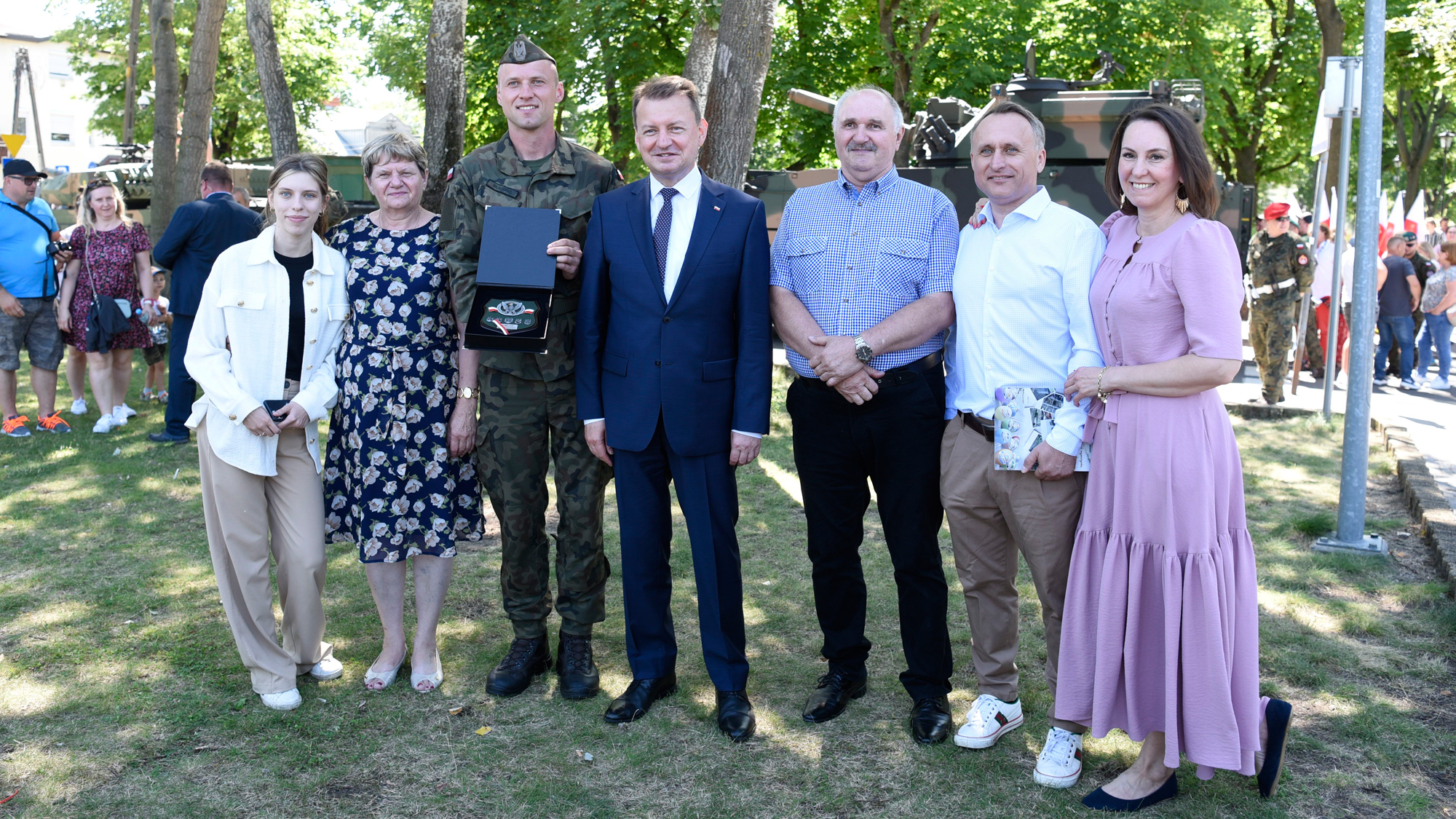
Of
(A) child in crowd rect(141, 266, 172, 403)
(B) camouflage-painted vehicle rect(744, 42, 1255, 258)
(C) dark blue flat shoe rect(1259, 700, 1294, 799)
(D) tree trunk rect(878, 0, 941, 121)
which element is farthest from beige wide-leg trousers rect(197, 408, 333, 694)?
(D) tree trunk rect(878, 0, 941, 121)

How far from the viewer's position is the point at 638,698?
4.12 meters

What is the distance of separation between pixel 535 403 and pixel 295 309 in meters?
0.91

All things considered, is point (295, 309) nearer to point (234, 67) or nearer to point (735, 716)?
point (735, 716)

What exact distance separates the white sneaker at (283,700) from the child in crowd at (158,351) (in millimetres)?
6600

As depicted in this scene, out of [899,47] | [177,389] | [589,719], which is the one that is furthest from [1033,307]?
[899,47]

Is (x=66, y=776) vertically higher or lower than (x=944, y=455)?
lower

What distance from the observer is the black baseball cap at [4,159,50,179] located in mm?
9016

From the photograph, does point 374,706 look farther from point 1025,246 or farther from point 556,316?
point 1025,246

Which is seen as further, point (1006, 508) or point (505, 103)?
point (505, 103)

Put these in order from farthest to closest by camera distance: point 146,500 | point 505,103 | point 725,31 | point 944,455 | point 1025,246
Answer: point 725,31, point 146,500, point 505,103, point 944,455, point 1025,246

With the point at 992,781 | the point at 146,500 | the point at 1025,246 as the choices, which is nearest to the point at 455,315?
the point at 1025,246

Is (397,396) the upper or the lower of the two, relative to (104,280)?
lower

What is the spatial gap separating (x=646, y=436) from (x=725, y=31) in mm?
4986

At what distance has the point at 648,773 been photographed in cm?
368
